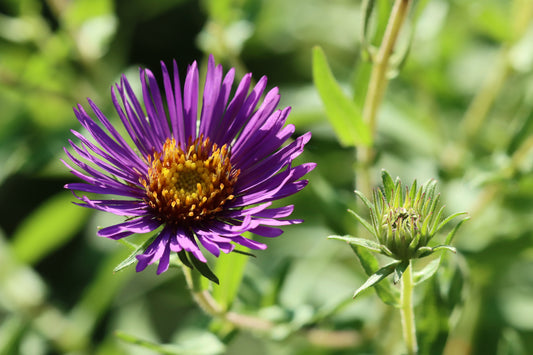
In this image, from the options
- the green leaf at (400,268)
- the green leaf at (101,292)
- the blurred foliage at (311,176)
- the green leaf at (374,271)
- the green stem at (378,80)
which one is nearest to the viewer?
the green leaf at (400,268)

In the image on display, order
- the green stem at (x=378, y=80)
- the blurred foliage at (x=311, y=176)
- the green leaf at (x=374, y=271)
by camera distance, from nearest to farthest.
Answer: the green leaf at (x=374, y=271)
the green stem at (x=378, y=80)
the blurred foliage at (x=311, y=176)

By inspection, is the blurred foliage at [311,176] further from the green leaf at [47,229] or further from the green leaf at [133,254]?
the green leaf at [133,254]

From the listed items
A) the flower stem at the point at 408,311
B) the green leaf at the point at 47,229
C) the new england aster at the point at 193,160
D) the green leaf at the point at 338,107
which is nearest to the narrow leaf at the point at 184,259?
the new england aster at the point at 193,160

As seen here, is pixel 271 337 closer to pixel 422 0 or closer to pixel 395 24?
pixel 395 24

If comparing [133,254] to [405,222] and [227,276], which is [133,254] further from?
[405,222]

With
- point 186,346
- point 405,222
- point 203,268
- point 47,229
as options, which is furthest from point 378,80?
point 47,229

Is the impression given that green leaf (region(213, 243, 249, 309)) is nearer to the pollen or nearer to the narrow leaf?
the pollen
